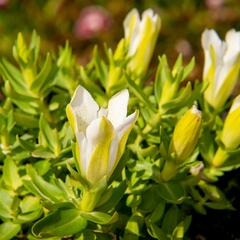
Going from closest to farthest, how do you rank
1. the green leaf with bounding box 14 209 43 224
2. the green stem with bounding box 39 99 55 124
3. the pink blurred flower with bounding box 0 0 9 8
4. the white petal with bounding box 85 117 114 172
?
the white petal with bounding box 85 117 114 172 → the green leaf with bounding box 14 209 43 224 → the green stem with bounding box 39 99 55 124 → the pink blurred flower with bounding box 0 0 9 8

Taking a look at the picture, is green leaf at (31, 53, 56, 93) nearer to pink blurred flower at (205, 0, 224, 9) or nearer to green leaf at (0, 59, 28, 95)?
green leaf at (0, 59, 28, 95)

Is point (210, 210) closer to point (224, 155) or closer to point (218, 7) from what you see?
point (224, 155)

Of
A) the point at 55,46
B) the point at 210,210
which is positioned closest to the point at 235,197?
the point at 210,210

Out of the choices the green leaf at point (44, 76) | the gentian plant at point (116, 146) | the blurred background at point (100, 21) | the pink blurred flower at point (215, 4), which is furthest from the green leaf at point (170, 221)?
the pink blurred flower at point (215, 4)

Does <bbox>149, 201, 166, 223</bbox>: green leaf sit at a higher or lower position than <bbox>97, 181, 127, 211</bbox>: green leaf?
lower

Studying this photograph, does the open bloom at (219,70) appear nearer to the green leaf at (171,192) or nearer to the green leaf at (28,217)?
the green leaf at (171,192)

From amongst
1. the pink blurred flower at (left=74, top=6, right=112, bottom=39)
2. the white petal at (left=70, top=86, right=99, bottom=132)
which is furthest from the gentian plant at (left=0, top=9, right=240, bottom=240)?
the pink blurred flower at (left=74, top=6, right=112, bottom=39)

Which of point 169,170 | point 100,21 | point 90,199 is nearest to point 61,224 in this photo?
point 90,199
